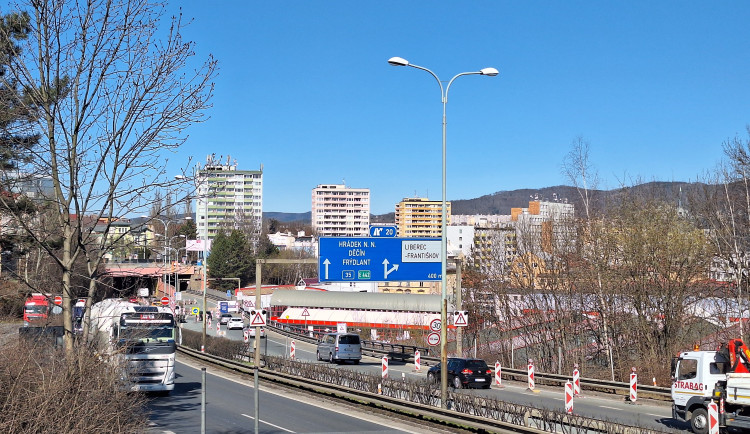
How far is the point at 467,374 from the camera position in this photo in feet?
97.7

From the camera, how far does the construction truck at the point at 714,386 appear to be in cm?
1684

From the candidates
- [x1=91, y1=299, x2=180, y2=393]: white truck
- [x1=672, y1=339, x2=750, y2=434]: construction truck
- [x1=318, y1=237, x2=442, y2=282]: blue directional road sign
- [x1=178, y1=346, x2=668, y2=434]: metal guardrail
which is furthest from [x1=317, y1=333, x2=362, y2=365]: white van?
[x1=672, y1=339, x2=750, y2=434]: construction truck

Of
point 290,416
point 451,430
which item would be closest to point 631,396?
point 451,430

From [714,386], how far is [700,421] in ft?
3.58

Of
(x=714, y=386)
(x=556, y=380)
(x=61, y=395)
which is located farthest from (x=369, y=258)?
(x=61, y=395)

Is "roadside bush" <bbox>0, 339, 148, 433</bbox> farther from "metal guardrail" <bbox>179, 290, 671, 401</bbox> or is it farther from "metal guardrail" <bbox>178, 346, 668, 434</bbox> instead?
"metal guardrail" <bbox>179, 290, 671, 401</bbox>

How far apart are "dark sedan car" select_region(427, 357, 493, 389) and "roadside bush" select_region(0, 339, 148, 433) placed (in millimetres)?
19828

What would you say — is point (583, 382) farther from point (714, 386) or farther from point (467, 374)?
point (714, 386)

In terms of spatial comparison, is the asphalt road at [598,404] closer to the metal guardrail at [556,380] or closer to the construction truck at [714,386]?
the metal guardrail at [556,380]

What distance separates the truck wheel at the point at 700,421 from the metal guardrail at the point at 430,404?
311cm

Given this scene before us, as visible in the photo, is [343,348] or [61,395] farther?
[343,348]

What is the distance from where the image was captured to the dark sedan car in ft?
97.5

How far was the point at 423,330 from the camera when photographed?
60188 millimetres

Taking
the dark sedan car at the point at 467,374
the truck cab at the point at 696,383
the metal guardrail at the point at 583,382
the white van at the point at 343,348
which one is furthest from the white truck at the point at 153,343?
the white van at the point at 343,348
